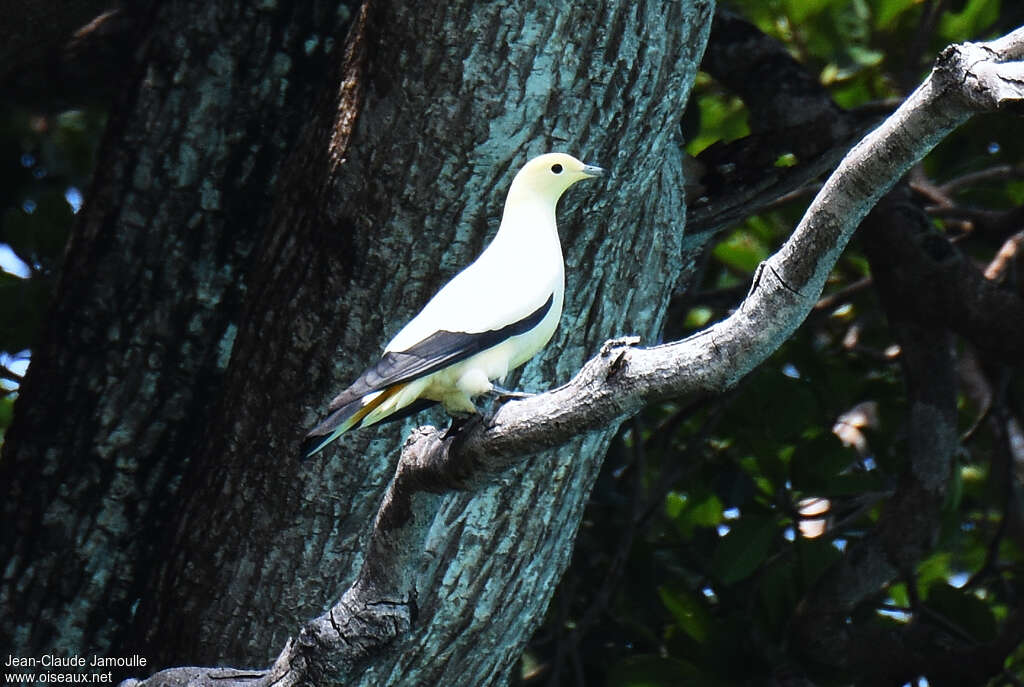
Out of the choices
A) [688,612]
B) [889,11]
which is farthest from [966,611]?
[889,11]

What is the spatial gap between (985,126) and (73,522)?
8.95ft

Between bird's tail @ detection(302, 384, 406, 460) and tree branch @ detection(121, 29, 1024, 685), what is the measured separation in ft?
0.29

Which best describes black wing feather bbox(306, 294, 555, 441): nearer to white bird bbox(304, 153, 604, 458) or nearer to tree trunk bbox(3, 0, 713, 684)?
white bird bbox(304, 153, 604, 458)

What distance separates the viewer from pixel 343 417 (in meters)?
1.90

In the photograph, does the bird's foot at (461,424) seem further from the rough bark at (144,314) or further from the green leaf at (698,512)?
the green leaf at (698,512)

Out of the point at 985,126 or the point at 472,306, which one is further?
the point at 985,126

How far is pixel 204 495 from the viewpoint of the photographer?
2715 mm

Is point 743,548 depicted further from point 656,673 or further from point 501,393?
point 501,393

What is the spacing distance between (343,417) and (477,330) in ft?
0.82

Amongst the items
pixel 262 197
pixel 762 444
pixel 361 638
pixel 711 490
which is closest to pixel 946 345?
pixel 762 444

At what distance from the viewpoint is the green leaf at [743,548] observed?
3348 millimetres

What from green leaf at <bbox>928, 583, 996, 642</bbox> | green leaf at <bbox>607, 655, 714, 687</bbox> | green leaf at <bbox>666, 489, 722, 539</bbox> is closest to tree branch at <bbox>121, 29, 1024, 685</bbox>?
green leaf at <bbox>607, 655, 714, 687</bbox>

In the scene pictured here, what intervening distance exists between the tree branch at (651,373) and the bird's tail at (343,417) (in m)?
0.09

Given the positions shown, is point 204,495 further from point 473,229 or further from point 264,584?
point 473,229
